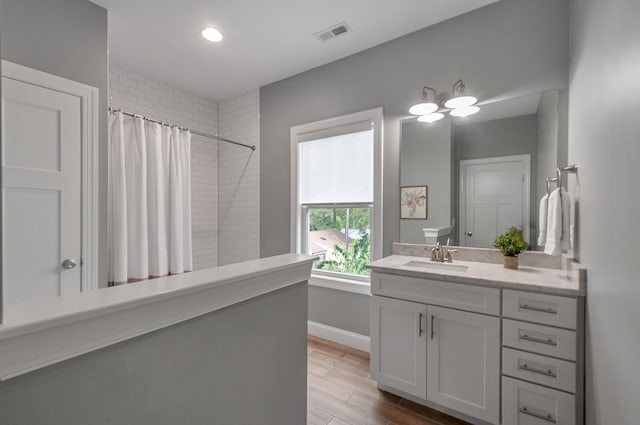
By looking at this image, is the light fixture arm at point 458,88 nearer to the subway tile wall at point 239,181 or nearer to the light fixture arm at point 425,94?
the light fixture arm at point 425,94

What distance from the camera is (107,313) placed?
0.63 meters

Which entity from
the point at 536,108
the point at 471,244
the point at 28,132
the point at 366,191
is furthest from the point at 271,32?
the point at 471,244

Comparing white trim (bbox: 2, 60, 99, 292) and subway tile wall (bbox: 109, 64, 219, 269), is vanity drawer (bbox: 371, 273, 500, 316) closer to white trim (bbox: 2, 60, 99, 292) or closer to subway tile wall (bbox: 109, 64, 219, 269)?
white trim (bbox: 2, 60, 99, 292)

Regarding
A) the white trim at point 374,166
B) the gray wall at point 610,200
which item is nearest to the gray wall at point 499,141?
the gray wall at point 610,200

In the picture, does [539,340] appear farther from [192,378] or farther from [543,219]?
[192,378]

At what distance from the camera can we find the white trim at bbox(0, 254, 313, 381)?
527 millimetres

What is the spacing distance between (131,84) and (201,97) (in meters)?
0.83

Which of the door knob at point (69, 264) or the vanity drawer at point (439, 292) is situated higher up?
the door knob at point (69, 264)

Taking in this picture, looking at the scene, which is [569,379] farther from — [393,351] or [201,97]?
[201,97]

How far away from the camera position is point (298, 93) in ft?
10.2

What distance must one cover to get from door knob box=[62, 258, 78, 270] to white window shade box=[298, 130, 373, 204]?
192 centimetres

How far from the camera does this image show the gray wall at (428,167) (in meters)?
2.33

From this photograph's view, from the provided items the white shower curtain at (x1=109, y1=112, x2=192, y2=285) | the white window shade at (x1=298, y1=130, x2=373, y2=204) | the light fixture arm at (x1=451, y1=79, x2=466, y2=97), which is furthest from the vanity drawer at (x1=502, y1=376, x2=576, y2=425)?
the white shower curtain at (x1=109, y1=112, x2=192, y2=285)

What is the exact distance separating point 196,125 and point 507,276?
3640 millimetres
